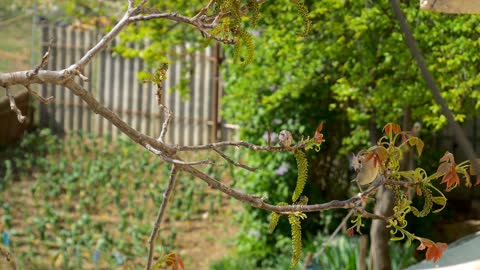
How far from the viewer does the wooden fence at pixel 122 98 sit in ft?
43.6

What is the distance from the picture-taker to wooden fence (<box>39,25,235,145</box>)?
1328 centimetres

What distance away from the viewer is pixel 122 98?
13.9 m

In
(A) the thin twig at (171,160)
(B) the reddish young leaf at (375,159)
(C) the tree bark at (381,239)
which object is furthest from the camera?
(C) the tree bark at (381,239)

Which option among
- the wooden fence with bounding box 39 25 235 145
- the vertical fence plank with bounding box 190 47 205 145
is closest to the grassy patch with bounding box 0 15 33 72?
the wooden fence with bounding box 39 25 235 145

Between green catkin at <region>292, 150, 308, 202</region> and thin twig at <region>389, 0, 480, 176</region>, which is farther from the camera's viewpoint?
green catkin at <region>292, 150, 308, 202</region>

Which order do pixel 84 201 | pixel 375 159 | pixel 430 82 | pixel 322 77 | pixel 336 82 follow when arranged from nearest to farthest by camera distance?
pixel 430 82 < pixel 375 159 < pixel 336 82 < pixel 322 77 < pixel 84 201

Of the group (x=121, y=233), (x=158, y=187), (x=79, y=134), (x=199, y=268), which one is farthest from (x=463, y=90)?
(x=79, y=134)

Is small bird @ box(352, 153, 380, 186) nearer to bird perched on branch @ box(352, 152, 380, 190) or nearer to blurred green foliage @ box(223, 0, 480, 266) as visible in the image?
bird perched on branch @ box(352, 152, 380, 190)

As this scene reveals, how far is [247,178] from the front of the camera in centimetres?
788

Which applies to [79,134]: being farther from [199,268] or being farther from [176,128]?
[199,268]

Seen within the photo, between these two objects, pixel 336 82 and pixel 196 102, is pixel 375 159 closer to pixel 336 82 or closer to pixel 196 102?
pixel 336 82

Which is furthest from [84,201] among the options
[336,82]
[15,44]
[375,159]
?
[375,159]

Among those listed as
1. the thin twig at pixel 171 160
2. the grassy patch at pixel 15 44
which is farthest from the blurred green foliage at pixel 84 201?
the thin twig at pixel 171 160

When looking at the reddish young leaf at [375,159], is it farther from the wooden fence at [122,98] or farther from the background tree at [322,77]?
the wooden fence at [122,98]
